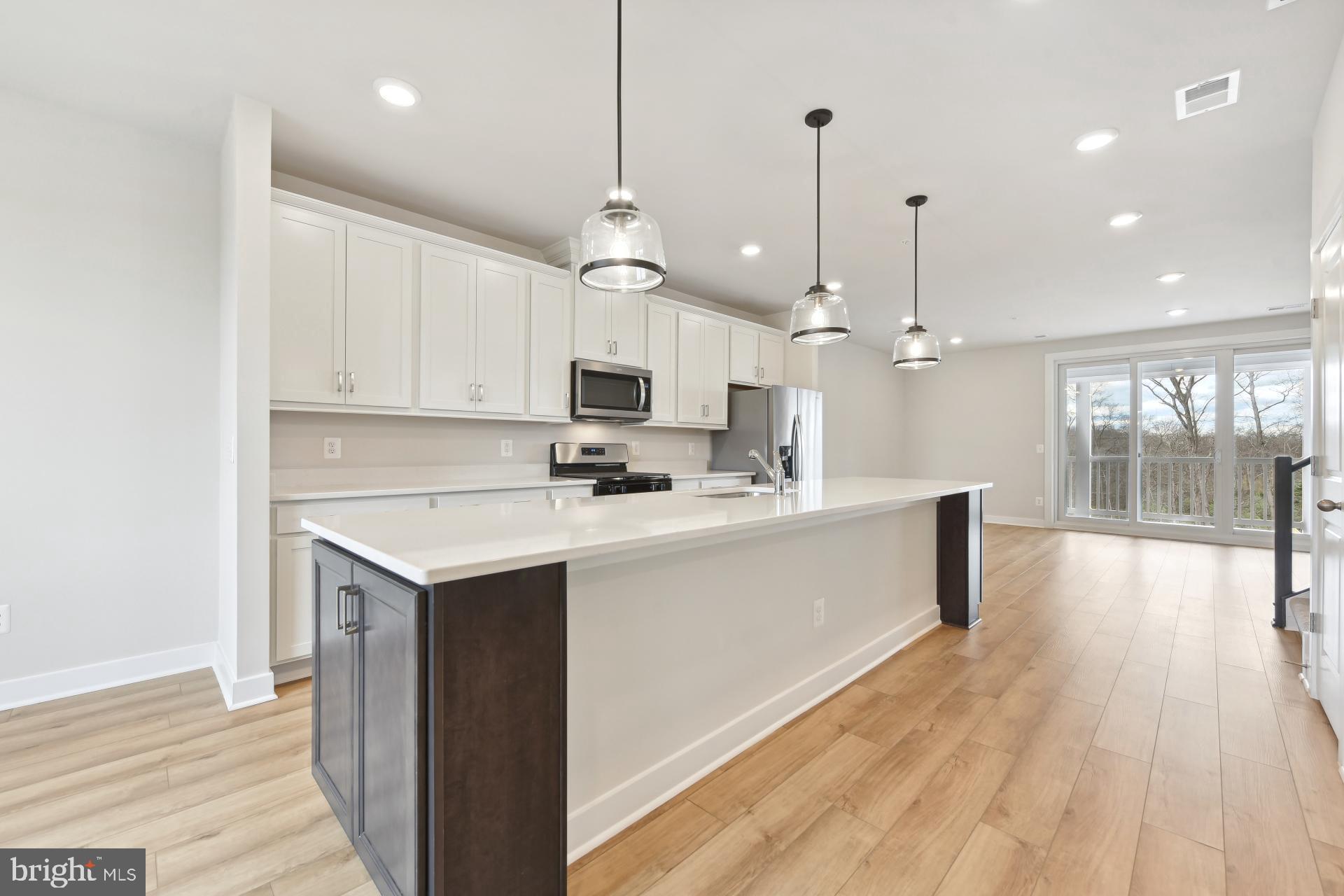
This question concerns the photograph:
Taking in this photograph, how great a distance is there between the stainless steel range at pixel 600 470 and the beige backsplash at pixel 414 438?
128 millimetres

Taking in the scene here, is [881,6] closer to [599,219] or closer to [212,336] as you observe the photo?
[599,219]

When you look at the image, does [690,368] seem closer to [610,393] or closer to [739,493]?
[610,393]

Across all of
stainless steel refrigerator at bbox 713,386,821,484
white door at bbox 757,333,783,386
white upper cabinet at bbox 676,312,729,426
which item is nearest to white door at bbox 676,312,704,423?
white upper cabinet at bbox 676,312,729,426

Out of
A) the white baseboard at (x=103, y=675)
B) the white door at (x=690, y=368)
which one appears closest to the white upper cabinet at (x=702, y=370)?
the white door at (x=690, y=368)

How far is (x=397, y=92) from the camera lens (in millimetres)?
2279

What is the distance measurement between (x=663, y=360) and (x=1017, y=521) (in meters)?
5.77

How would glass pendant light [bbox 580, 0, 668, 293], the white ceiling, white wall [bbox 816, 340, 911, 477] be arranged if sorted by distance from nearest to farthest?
glass pendant light [bbox 580, 0, 668, 293], the white ceiling, white wall [bbox 816, 340, 911, 477]

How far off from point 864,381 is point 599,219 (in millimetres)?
6627

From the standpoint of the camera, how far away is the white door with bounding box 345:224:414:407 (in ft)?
9.39

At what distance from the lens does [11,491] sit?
7.58ft

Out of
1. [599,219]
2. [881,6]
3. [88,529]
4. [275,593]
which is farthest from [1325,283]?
[88,529]

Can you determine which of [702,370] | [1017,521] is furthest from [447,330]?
[1017,521]

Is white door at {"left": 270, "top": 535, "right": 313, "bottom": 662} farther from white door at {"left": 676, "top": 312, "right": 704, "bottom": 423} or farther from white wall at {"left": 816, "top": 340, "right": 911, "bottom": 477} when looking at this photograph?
white wall at {"left": 816, "top": 340, "right": 911, "bottom": 477}

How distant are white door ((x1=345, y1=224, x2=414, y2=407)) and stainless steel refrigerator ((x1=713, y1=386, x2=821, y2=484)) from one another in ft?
9.62
